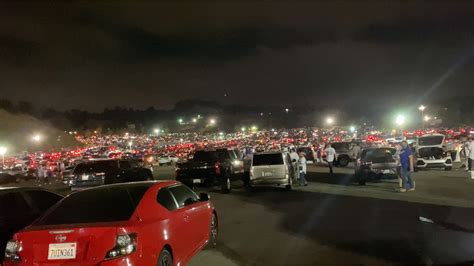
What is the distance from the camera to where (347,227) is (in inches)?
423

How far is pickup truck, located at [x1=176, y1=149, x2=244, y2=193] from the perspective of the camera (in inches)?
800

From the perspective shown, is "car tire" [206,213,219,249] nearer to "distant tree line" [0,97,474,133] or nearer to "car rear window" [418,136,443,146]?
"car rear window" [418,136,443,146]

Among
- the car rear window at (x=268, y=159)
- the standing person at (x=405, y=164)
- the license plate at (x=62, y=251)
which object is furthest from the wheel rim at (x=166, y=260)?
the car rear window at (x=268, y=159)

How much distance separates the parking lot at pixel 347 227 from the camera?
26.5 ft

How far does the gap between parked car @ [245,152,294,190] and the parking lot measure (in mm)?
855

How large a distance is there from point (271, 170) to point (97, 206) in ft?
43.9

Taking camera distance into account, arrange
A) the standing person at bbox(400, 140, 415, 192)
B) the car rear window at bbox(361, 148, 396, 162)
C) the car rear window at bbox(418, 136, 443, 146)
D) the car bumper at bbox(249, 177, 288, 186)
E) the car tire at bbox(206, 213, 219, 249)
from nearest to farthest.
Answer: the car tire at bbox(206, 213, 219, 249) → the standing person at bbox(400, 140, 415, 192) → the car bumper at bbox(249, 177, 288, 186) → the car rear window at bbox(361, 148, 396, 162) → the car rear window at bbox(418, 136, 443, 146)

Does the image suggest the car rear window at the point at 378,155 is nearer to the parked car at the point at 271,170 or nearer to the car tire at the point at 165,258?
the parked car at the point at 271,170

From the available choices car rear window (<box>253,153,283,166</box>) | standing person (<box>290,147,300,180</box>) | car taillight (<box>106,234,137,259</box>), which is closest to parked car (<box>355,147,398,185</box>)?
standing person (<box>290,147,300,180</box>)

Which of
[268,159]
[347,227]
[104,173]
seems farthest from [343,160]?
[347,227]

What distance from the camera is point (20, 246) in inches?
229

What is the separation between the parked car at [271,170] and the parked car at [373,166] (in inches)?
117

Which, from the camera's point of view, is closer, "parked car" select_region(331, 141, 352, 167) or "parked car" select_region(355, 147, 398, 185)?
"parked car" select_region(355, 147, 398, 185)

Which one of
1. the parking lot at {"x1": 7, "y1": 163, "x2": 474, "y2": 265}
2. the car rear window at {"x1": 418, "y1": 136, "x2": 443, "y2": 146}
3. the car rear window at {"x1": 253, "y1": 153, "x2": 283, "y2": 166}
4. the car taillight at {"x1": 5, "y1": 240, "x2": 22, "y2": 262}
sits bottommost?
the parking lot at {"x1": 7, "y1": 163, "x2": 474, "y2": 265}
